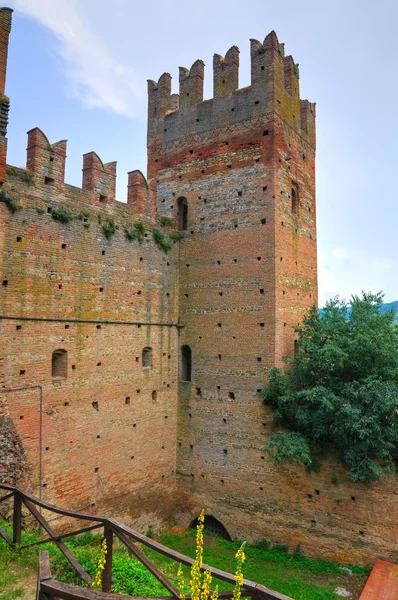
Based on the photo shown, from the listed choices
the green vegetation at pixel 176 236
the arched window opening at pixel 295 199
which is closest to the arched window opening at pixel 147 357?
the green vegetation at pixel 176 236

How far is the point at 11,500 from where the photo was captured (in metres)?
8.79

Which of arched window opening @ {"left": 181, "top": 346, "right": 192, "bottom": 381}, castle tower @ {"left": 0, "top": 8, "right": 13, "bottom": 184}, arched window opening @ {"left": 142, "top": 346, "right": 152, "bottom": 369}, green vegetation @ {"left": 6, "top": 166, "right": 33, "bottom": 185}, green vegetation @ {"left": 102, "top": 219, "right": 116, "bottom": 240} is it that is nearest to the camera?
castle tower @ {"left": 0, "top": 8, "right": 13, "bottom": 184}

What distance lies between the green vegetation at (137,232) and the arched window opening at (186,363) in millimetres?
4136

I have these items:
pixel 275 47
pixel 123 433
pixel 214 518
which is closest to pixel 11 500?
pixel 123 433

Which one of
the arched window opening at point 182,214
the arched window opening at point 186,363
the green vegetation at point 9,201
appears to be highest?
the arched window opening at point 182,214

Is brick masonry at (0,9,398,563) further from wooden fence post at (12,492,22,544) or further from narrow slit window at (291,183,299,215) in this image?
wooden fence post at (12,492,22,544)

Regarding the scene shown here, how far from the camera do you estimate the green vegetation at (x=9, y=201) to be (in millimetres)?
9656

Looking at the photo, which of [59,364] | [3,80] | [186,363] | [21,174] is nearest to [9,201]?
[21,174]

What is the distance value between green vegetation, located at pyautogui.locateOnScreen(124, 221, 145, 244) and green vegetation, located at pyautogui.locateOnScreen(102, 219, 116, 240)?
0.60 m

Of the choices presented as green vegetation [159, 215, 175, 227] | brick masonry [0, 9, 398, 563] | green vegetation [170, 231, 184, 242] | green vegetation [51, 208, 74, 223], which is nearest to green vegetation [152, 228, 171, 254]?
brick masonry [0, 9, 398, 563]

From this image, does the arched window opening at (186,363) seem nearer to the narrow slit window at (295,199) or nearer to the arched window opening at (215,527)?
the arched window opening at (215,527)

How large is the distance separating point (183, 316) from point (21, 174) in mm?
6949

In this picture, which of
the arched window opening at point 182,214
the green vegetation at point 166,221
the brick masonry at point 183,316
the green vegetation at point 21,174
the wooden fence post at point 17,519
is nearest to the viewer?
the wooden fence post at point 17,519

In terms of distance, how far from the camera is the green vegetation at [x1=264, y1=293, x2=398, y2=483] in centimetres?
1072
